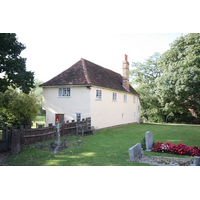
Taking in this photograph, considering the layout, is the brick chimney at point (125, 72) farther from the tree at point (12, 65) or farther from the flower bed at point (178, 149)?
the flower bed at point (178, 149)

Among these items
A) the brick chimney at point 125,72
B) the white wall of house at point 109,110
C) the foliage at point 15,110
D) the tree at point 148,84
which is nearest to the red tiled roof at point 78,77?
the white wall of house at point 109,110

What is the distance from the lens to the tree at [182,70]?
81.0 feet

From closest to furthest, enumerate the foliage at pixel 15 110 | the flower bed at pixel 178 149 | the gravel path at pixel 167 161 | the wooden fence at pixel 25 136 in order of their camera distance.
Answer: the gravel path at pixel 167 161
the flower bed at pixel 178 149
the wooden fence at pixel 25 136
the foliage at pixel 15 110

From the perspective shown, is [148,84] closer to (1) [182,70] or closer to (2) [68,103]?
(1) [182,70]

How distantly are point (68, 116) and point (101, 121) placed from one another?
3873 mm

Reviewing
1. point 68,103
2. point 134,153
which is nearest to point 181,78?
point 68,103

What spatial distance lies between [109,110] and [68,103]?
17.9ft

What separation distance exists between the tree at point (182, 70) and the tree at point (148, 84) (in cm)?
707

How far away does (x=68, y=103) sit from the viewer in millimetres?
19109

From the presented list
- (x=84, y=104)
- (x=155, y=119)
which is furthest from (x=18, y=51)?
(x=155, y=119)

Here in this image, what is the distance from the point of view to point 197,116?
34031mm

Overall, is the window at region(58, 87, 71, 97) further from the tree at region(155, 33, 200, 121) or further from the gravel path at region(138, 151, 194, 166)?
the tree at region(155, 33, 200, 121)

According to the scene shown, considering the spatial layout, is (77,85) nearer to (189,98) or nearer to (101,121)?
(101,121)

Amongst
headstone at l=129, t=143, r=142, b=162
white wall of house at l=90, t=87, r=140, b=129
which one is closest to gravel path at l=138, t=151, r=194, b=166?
headstone at l=129, t=143, r=142, b=162
